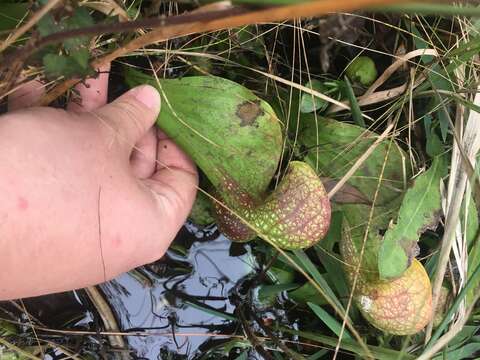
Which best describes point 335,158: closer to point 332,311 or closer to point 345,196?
point 345,196

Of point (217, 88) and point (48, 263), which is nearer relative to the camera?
point (48, 263)

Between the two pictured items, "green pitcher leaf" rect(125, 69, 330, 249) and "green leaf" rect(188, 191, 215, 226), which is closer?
"green pitcher leaf" rect(125, 69, 330, 249)

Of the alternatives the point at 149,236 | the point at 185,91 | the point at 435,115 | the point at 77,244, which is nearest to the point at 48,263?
the point at 77,244

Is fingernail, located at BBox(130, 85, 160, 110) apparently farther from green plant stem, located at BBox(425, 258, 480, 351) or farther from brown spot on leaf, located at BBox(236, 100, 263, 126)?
green plant stem, located at BBox(425, 258, 480, 351)

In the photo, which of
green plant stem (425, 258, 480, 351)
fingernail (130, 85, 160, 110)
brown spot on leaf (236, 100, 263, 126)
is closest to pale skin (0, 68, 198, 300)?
fingernail (130, 85, 160, 110)

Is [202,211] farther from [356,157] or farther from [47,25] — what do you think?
[47,25]

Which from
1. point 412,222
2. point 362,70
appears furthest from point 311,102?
point 412,222

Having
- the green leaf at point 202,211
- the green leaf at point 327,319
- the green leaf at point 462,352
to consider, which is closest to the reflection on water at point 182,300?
the green leaf at point 202,211
